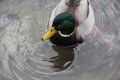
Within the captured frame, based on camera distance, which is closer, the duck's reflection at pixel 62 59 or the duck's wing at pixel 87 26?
the duck's reflection at pixel 62 59

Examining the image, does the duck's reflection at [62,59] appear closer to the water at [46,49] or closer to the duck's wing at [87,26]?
the water at [46,49]

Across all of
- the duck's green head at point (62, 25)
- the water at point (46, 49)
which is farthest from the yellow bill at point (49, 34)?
the water at point (46, 49)

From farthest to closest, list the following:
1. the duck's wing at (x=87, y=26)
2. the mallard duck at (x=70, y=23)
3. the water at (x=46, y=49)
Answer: the duck's wing at (x=87, y=26)
the mallard duck at (x=70, y=23)
the water at (x=46, y=49)

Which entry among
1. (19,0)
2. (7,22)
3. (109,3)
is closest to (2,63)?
(7,22)

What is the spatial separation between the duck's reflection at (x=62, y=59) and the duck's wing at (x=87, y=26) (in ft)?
0.93

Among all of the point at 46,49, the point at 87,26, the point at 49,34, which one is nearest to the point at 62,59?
the point at 46,49

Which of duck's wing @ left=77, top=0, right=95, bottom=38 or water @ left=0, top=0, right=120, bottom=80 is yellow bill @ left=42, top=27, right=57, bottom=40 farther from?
duck's wing @ left=77, top=0, right=95, bottom=38

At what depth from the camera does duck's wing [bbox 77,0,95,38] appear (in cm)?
594

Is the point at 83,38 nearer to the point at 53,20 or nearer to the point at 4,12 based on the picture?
the point at 53,20

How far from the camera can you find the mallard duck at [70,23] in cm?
576

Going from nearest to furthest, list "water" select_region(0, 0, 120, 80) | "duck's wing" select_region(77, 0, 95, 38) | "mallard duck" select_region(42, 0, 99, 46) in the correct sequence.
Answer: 1. "water" select_region(0, 0, 120, 80)
2. "mallard duck" select_region(42, 0, 99, 46)
3. "duck's wing" select_region(77, 0, 95, 38)

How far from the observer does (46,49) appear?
19.6 ft

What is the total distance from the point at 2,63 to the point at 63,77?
0.82 metres

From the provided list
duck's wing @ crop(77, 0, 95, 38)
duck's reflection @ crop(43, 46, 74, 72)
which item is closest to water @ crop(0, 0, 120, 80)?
duck's reflection @ crop(43, 46, 74, 72)
